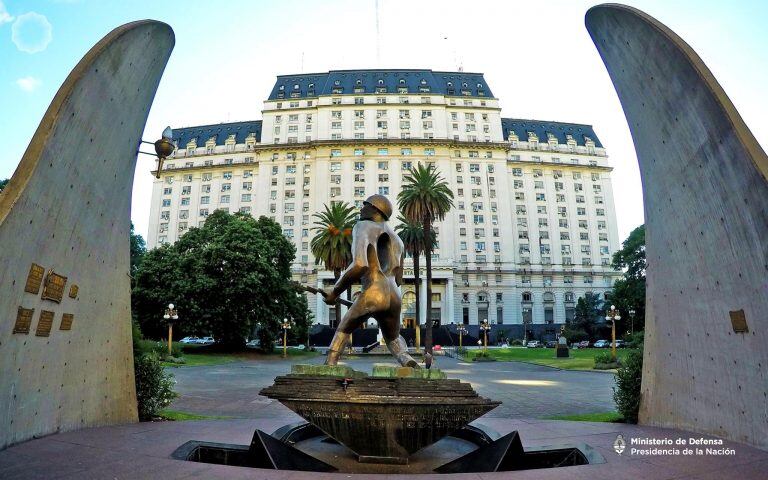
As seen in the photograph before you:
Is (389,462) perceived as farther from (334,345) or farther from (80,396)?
(80,396)

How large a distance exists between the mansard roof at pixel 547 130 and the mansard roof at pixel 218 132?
53.0m

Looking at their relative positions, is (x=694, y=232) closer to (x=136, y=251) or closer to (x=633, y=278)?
(x=633, y=278)

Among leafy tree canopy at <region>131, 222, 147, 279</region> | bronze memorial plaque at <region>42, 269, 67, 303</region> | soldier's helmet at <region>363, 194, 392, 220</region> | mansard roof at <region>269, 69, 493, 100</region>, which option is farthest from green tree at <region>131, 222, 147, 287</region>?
soldier's helmet at <region>363, 194, 392, 220</region>

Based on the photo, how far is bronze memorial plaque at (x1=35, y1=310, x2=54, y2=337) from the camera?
6492 mm

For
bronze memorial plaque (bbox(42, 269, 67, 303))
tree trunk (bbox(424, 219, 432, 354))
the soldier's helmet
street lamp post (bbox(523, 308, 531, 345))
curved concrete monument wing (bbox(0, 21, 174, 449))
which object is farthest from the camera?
street lamp post (bbox(523, 308, 531, 345))

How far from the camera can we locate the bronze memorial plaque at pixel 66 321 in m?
7.13

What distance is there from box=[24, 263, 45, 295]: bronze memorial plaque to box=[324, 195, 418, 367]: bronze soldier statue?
4.20 m

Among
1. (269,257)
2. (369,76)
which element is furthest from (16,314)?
(369,76)

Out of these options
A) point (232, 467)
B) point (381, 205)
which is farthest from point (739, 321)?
point (232, 467)

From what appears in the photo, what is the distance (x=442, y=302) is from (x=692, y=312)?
67.5 m

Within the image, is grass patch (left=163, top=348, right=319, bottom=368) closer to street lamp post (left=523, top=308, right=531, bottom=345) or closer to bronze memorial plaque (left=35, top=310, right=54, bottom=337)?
bronze memorial plaque (left=35, top=310, right=54, bottom=337)

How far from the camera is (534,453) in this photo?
6.15m

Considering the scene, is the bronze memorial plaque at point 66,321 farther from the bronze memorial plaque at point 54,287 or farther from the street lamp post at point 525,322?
the street lamp post at point 525,322

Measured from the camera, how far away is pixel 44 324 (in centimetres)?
661
